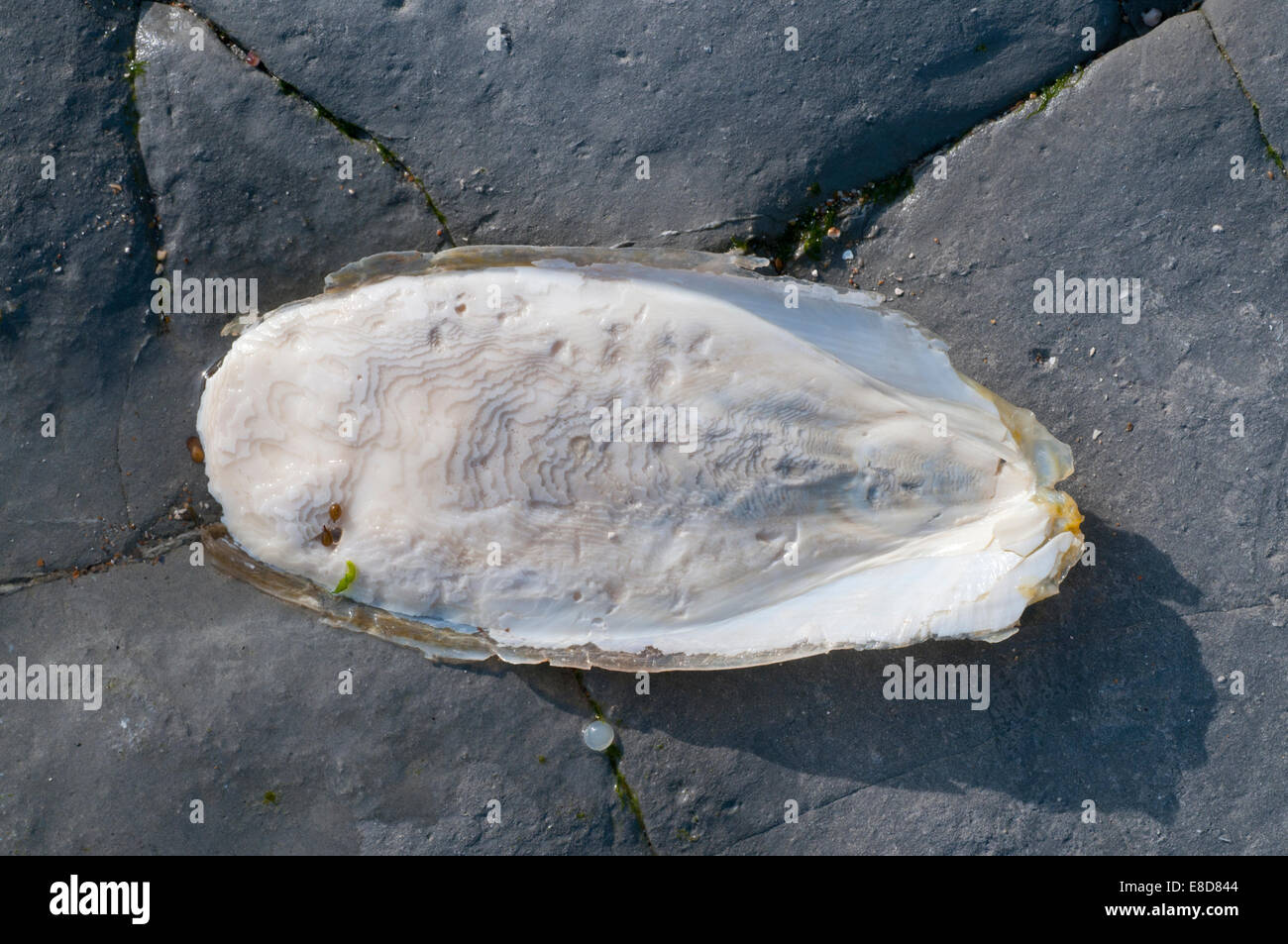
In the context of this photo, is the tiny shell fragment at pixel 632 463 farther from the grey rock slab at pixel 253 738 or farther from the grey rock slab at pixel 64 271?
the grey rock slab at pixel 64 271

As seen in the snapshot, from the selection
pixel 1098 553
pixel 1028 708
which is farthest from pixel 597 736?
pixel 1098 553

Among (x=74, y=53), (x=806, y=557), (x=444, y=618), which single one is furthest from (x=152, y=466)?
(x=806, y=557)

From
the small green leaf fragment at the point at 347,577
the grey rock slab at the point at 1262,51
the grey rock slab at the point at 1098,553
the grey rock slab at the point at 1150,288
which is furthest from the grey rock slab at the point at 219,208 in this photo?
the grey rock slab at the point at 1262,51

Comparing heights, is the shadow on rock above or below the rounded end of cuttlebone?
below

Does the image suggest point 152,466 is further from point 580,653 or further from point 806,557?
point 806,557

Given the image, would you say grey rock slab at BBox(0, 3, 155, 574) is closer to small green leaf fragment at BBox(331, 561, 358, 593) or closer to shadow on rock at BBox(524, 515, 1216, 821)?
small green leaf fragment at BBox(331, 561, 358, 593)

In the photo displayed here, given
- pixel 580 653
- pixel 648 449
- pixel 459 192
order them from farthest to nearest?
pixel 459 192, pixel 580 653, pixel 648 449

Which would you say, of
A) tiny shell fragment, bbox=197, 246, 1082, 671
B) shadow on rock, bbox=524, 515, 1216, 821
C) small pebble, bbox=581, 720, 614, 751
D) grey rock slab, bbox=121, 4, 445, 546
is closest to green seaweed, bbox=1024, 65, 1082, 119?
tiny shell fragment, bbox=197, 246, 1082, 671
